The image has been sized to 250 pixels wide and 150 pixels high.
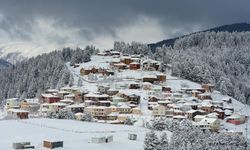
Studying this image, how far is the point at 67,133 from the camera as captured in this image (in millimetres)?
60562

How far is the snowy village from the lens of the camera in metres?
82.6

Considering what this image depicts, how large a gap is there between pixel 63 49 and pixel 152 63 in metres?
35.3

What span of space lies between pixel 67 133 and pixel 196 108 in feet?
120

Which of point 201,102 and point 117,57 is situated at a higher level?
Answer: point 117,57

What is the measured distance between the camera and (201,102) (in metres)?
98.1

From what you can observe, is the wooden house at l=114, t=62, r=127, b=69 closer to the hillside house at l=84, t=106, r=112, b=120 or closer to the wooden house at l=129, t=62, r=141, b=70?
the wooden house at l=129, t=62, r=141, b=70

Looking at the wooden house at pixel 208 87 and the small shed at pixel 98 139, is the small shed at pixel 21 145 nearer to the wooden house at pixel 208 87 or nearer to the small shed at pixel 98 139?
the small shed at pixel 98 139

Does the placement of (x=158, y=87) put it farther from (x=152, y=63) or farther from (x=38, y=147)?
(x=38, y=147)

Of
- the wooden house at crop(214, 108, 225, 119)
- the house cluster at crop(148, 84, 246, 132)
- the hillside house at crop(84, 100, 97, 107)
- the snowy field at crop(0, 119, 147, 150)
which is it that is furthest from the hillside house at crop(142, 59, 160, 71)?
the snowy field at crop(0, 119, 147, 150)

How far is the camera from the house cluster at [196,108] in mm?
84363

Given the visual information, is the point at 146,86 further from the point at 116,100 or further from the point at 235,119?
the point at 235,119

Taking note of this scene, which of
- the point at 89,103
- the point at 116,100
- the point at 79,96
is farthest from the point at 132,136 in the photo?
the point at 79,96

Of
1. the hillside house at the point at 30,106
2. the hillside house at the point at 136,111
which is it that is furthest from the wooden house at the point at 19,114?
the hillside house at the point at 136,111

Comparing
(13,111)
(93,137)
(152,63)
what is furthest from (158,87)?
(93,137)
